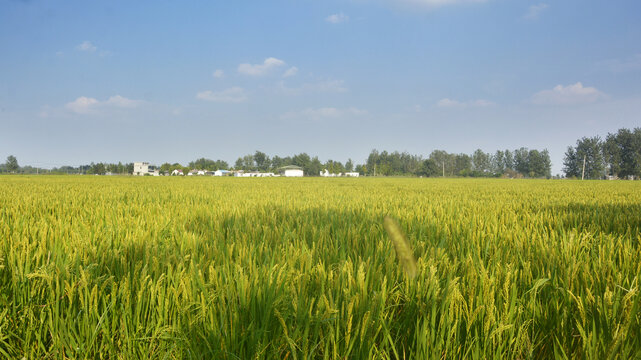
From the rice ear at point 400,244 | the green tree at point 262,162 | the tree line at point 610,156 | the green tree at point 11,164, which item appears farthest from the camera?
the green tree at point 262,162

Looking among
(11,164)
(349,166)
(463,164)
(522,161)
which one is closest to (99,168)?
(11,164)

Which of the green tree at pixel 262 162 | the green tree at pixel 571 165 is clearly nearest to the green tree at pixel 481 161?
the green tree at pixel 571 165

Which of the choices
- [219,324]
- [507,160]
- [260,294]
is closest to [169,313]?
[219,324]

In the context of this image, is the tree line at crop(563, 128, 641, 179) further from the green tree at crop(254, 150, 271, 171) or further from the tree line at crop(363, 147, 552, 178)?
the green tree at crop(254, 150, 271, 171)

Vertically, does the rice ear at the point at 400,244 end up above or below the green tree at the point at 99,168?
below

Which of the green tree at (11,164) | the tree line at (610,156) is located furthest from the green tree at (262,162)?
the tree line at (610,156)

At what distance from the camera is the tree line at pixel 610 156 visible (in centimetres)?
7988

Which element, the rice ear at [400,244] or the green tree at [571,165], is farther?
the green tree at [571,165]

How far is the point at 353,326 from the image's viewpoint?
0.93 metres

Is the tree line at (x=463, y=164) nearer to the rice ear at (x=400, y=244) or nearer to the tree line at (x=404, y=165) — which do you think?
the tree line at (x=404, y=165)

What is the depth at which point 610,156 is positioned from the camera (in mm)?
83750

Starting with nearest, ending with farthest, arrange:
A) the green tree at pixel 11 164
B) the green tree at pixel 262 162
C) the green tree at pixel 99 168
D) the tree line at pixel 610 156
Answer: the tree line at pixel 610 156 → the green tree at pixel 99 168 → the green tree at pixel 11 164 → the green tree at pixel 262 162

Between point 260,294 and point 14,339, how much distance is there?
2.90ft

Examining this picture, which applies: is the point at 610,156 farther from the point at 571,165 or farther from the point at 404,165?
the point at 404,165
